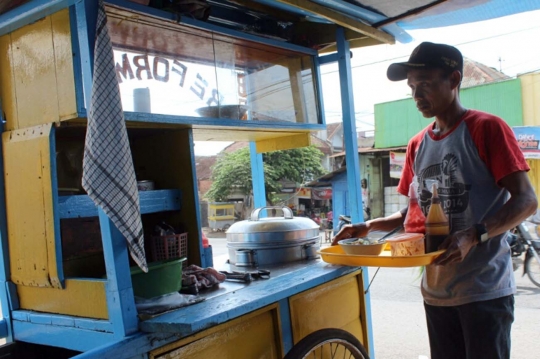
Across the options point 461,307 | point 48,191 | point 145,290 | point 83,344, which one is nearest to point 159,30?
point 48,191

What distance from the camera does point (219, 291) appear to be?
201 cm

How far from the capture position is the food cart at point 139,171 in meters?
1.71

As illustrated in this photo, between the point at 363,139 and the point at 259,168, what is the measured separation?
1693cm

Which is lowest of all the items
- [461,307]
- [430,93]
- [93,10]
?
[461,307]

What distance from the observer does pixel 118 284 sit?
1.66 meters

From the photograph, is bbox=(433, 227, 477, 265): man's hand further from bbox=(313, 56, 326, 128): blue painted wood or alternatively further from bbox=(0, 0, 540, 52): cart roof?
bbox=(313, 56, 326, 128): blue painted wood

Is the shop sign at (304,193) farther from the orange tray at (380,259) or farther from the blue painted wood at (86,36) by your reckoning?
the blue painted wood at (86,36)

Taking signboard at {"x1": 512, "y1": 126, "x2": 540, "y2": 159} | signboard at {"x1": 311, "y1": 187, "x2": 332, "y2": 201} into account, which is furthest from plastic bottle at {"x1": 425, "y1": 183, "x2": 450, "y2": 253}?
signboard at {"x1": 311, "y1": 187, "x2": 332, "y2": 201}

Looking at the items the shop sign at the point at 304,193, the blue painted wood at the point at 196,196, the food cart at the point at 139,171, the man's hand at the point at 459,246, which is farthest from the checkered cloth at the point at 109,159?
the shop sign at the point at 304,193

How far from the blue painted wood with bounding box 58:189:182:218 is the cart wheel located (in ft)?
2.86

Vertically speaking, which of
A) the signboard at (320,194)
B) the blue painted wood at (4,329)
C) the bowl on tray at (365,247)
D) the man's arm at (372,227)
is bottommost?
the signboard at (320,194)

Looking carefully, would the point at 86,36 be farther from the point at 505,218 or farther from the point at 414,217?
the point at 505,218

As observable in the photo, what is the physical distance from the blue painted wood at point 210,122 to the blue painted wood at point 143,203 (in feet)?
1.09

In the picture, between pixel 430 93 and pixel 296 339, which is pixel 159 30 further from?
pixel 296 339
